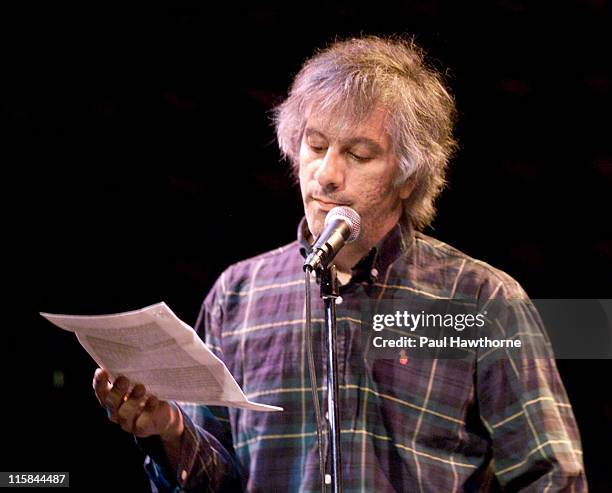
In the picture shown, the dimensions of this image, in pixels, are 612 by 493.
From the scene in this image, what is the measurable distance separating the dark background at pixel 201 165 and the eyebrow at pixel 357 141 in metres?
0.63

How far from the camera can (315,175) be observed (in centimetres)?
215

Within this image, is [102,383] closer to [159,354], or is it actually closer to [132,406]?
[132,406]

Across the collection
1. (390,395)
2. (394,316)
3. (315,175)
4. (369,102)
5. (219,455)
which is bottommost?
(219,455)

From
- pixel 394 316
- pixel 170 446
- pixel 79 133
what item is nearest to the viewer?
pixel 170 446

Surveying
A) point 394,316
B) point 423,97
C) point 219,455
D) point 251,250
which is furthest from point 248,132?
point 219,455

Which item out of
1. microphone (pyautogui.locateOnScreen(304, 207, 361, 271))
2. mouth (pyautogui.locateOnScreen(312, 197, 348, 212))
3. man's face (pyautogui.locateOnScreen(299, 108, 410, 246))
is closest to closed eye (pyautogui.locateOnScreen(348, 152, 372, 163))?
man's face (pyautogui.locateOnScreen(299, 108, 410, 246))

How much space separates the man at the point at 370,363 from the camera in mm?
2035

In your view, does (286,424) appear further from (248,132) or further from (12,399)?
(248,132)

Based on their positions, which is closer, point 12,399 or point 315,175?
point 315,175

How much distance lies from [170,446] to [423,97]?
1076 millimetres

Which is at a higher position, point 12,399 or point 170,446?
point 12,399

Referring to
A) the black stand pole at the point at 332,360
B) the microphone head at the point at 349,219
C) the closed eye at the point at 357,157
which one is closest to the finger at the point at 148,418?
the black stand pole at the point at 332,360

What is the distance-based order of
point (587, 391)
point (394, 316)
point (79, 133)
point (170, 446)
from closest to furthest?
point (170, 446), point (394, 316), point (587, 391), point (79, 133)

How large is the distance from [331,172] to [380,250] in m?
0.25
